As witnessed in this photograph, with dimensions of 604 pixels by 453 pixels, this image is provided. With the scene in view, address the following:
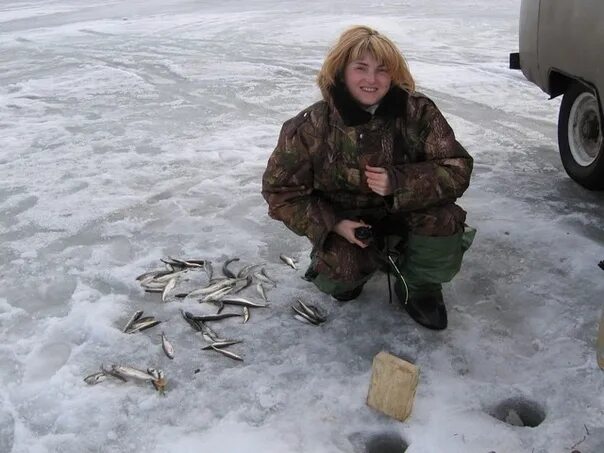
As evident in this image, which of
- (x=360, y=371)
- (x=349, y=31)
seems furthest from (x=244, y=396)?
(x=349, y=31)

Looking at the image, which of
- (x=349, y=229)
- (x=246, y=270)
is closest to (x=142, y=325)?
(x=246, y=270)

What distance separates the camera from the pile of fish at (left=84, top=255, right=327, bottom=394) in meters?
2.93

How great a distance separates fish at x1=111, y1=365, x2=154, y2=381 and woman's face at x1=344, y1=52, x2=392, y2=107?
1586 mm

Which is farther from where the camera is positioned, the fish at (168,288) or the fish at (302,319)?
the fish at (168,288)

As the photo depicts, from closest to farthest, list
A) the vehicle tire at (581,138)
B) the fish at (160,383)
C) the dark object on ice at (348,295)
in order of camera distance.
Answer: the fish at (160,383)
the dark object on ice at (348,295)
the vehicle tire at (581,138)

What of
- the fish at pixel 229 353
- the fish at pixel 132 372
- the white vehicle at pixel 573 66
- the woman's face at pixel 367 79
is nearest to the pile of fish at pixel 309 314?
the fish at pixel 229 353

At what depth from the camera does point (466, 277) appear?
144 inches

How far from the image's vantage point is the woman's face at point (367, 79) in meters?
2.87

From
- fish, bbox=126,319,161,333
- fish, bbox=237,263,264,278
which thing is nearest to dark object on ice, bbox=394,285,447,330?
fish, bbox=237,263,264,278

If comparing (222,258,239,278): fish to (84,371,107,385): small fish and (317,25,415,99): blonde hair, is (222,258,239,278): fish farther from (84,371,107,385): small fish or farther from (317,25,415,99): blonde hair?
(317,25,415,99): blonde hair

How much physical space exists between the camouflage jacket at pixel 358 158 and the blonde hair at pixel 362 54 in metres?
0.06

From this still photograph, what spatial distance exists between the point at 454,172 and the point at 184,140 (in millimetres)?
4002

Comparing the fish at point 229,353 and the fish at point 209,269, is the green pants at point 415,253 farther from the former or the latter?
the fish at point 209,269

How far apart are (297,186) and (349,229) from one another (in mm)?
341
